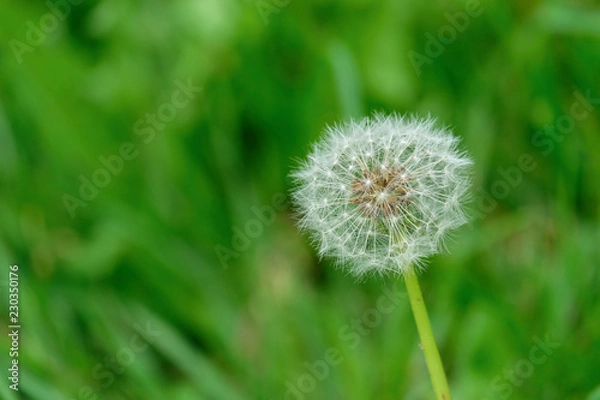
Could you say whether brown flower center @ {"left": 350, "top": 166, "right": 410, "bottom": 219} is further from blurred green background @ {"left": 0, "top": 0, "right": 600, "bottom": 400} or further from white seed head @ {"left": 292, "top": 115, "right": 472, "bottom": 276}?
blurred green background @ {"left": 0, "top": 0, "right": 600, "bottom": 400}

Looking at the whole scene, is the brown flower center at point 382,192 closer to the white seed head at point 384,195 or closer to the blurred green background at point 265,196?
the white seed head at point 384,195

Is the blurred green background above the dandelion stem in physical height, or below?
above

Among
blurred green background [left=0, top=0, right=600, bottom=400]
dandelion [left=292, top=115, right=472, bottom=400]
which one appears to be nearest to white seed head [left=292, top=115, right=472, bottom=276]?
dandelion [left=292, top=115, right=472, bottom=400]

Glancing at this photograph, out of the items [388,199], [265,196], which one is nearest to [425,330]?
[388,199]

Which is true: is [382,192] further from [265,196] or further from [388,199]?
[265,196]

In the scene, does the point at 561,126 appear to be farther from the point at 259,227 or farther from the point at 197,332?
the point at 197,332

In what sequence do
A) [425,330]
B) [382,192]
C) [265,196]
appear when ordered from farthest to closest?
[265,196], [382,192], [425,330]
